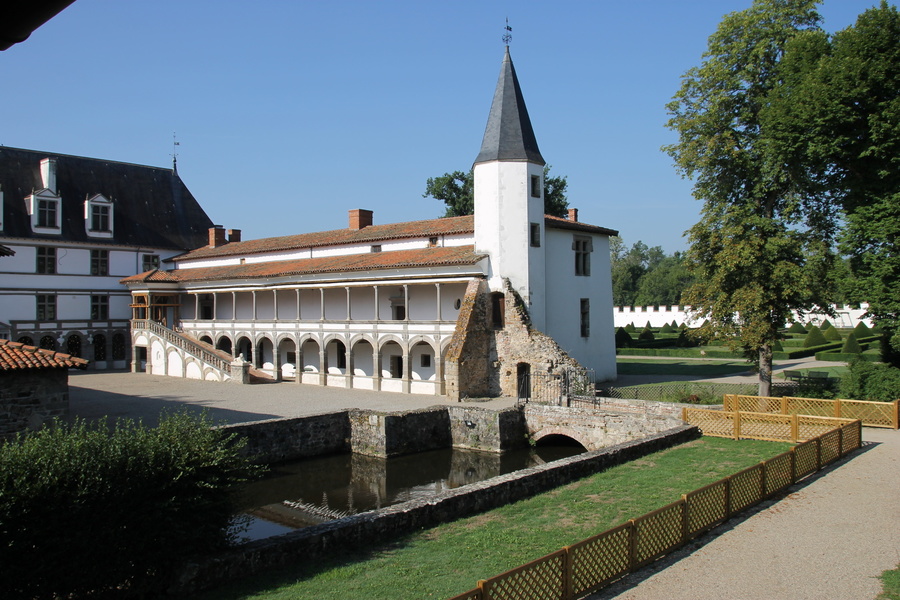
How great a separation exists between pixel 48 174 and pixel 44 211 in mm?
2394

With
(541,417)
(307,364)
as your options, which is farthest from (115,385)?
(541,417)

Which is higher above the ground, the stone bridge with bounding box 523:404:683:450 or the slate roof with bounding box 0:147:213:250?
the slate roof with bounding box 0:147:213:250

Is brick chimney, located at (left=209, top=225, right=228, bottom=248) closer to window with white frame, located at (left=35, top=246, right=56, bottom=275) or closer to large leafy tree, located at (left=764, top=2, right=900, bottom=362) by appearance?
window with white frame, located at (left=35, top=246, right=56, bottom=275)

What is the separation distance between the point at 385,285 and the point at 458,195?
22897 mm

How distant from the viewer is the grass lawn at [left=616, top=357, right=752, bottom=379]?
35938 mm

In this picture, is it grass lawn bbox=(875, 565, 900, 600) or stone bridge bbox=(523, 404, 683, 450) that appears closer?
grass lawn bbox=(875, 565, 900, 600)

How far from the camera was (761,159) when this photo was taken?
26.1 meters

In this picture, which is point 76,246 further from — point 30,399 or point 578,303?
point 578,303

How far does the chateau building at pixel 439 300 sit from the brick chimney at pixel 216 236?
6.25 m

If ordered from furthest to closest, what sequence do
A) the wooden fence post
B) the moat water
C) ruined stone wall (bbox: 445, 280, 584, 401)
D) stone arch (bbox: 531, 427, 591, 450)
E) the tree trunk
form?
ruined stone wall (bbox: 445, 280, 584, 401) < the tree trunk < stone arch (bbox: 531, 427, 591, 450) < the moat water < the wooden fence post

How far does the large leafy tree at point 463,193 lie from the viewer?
52844mm

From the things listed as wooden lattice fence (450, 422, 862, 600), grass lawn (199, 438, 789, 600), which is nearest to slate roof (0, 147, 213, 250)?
grass lawn (199, 438, 789, 600)

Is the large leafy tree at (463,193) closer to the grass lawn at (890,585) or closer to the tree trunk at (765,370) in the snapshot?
the tree trunk at (765,370)

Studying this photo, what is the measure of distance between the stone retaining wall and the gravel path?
3.82m
